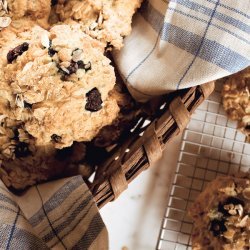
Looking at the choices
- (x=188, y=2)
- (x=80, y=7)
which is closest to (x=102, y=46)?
(x=80, y=7)

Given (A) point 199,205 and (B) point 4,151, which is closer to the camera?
(B) point 4,151

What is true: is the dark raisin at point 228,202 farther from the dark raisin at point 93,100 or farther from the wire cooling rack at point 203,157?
the dark raisin at point 93,100

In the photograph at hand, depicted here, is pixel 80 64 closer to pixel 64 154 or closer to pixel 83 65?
pixel 83 65

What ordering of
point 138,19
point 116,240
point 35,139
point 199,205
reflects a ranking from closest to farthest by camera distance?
point 35,139 < point 138,19 < point 199,205 < point 116,240

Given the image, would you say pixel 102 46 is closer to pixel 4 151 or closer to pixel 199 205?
pixel 4 151

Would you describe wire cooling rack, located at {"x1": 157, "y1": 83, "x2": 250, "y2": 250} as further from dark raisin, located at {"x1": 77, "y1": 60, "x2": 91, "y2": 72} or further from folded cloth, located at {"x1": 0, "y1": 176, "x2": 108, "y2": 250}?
dark raisin, located at {"x1": 77, "y1": 60, "x2": 91, "y2": 72}

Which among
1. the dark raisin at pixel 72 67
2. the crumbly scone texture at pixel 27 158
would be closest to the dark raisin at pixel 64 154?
the crumbly scone texture at pixel 27 158

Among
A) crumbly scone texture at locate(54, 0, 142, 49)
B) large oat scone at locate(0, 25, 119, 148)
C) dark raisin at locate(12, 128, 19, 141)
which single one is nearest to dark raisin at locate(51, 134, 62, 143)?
large oat scone at locate(0, 25, 119, 148)
